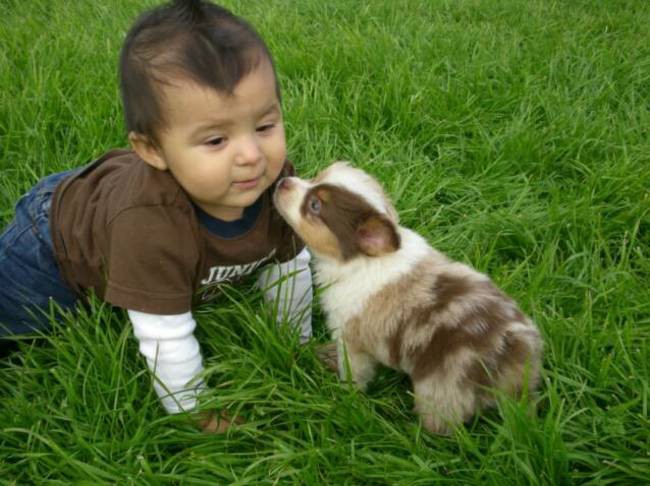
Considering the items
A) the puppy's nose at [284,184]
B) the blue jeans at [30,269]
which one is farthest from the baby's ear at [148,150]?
the blue jeans at [30,269]

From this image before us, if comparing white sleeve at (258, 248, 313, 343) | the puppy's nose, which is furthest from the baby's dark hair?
white sleeve at (258, 248, 313, 343)

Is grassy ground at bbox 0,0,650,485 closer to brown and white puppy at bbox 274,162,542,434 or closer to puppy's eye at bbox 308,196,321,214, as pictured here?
brown and white puppy at bbox 274,162,542,434

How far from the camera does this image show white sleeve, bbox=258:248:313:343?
263 cm

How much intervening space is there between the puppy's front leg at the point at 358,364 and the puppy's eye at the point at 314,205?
57cm

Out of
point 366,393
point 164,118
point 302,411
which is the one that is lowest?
point 366,393

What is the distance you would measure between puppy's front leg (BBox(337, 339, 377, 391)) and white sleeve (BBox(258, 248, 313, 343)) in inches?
8.2

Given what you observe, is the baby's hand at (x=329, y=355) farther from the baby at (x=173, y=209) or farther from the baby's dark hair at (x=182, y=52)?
the baby's dark hair at (x=182, y=52)

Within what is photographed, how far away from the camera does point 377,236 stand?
246 cm

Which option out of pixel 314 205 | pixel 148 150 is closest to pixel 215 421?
pixel 314 205

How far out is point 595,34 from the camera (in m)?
5.69

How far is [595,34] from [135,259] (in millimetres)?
5263

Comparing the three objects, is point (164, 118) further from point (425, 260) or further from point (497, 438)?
point (497, 438)

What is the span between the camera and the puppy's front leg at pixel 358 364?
2.55 m

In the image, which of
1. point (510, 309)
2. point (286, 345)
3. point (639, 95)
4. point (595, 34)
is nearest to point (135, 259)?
point (286, 345)
